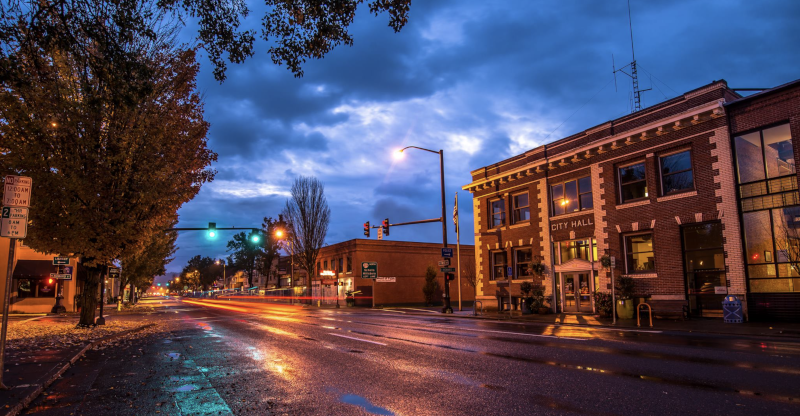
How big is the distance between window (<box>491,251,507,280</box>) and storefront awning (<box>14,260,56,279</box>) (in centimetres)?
2944

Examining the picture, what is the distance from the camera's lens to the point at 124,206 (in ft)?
56.9

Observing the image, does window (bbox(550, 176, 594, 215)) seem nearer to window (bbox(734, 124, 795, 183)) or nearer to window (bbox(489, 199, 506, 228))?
window (bbox(489, 199, 506, 228))

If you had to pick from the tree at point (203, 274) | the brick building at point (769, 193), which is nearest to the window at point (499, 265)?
the brick building at point (769, 193)

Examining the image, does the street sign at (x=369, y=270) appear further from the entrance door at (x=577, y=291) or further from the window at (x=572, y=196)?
the entrance door at (x=577, y=291)

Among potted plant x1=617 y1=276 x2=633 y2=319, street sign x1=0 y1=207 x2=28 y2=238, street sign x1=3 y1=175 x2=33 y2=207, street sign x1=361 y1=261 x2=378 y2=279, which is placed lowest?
potted plant x1=617 y1=276 x2=633 y2=319

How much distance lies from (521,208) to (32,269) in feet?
108

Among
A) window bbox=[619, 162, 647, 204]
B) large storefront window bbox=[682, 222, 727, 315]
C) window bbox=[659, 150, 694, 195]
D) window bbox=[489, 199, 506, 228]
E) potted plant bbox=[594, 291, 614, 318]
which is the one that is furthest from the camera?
window bbox=[489, 199, 506, 228]

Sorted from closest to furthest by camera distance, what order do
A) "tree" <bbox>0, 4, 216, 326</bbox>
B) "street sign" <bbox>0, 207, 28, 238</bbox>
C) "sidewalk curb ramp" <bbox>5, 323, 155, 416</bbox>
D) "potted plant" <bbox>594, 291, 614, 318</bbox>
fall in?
"sidewalk curb ramp" <bbox>5, 323, 155, 416</bbox> < "street sign" <bbox>0, 207, 28, 238</bbox> < "tree" <bbox>0, 4, 216, 326</bbox> < "potted plant" <bbox>594, 291, 614, 318</bbox>

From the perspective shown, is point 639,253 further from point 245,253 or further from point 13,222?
point 245,253

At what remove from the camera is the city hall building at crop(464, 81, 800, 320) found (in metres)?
17.1

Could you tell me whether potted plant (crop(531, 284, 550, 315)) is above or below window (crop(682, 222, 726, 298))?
below

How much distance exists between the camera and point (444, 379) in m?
7.25

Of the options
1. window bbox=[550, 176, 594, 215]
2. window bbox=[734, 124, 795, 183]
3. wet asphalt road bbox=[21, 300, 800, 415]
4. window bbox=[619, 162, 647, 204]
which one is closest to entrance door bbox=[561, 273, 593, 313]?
window bbox=[550, 176, 594, 215]

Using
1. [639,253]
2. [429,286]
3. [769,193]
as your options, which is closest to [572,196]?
[639,253]
